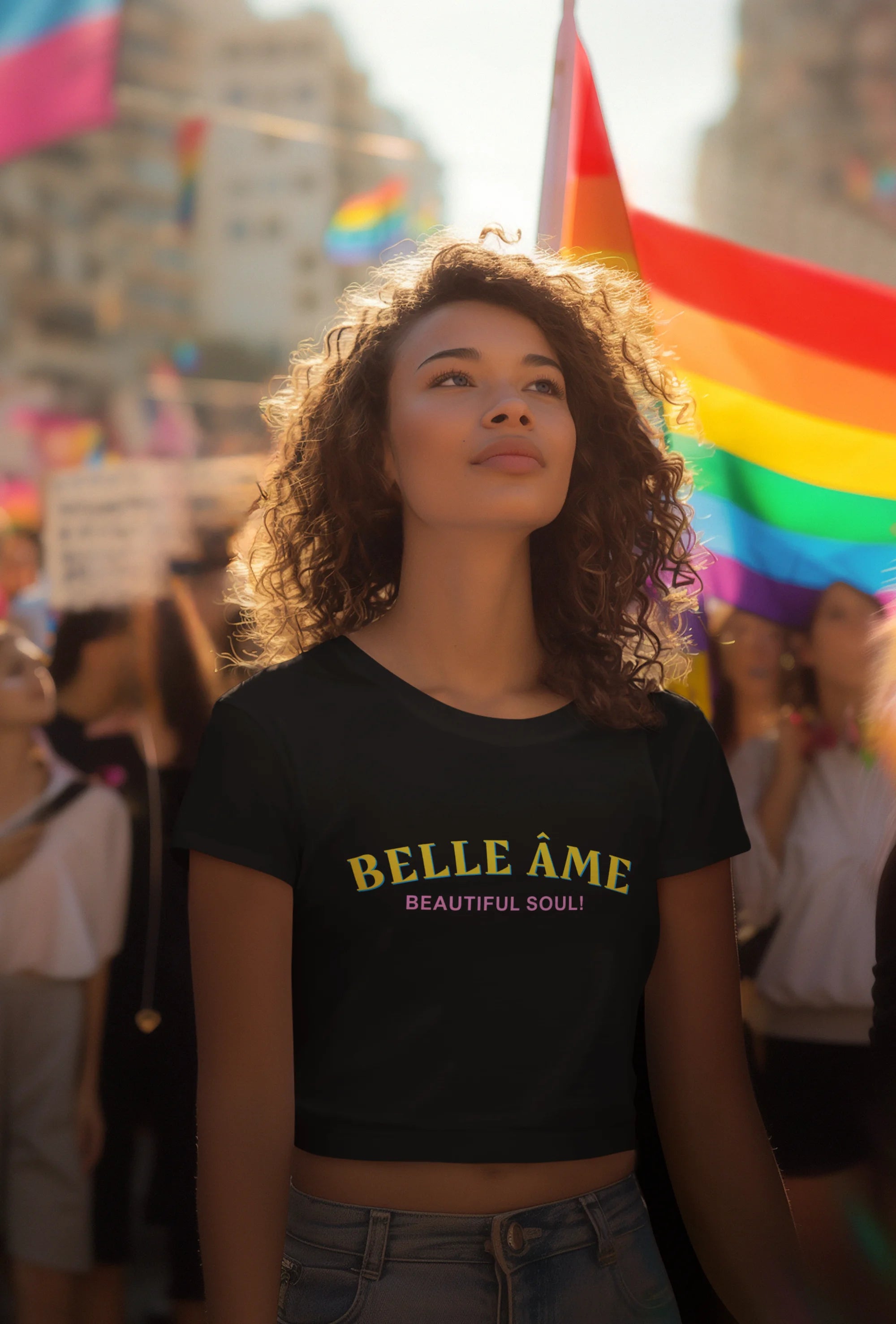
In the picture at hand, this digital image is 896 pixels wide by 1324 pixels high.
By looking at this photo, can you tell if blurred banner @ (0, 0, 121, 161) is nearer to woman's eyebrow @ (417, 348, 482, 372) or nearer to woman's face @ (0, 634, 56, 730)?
woman's face @ (0, 634, 56, 730)

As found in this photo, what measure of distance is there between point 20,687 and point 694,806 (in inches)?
66.6

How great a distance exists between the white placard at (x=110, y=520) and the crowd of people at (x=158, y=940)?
0.45 m

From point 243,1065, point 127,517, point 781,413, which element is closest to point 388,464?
point 243,1065

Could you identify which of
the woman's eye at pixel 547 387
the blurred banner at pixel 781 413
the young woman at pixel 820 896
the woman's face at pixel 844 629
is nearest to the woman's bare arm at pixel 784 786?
the young woman at pixel 820 896

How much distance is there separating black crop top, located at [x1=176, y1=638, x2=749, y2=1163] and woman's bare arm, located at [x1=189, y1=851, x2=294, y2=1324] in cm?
3

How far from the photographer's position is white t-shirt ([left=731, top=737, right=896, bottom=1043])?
2.41 metres

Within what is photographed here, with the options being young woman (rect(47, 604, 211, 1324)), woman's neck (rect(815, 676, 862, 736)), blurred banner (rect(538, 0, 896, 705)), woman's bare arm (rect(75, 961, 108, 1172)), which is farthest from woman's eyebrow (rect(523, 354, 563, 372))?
woman's bare arm (rect(75, 961, 108, 1172))

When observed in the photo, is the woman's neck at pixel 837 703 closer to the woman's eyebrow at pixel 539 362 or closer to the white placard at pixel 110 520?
the woman's eyebrow at pixel 539 362

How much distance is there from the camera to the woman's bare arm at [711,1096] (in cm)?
136

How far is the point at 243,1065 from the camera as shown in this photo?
1255mm

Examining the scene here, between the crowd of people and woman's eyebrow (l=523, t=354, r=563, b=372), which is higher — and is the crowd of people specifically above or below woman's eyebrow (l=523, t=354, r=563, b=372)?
below

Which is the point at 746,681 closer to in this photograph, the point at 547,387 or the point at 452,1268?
the point at 547,387

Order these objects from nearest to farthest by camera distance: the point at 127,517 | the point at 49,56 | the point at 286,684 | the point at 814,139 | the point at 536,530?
the point at 286,684, the point at 536,530, the point at 49,56, the point at 127,517, the point at 814,139

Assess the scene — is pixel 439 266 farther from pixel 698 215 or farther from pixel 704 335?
pixel 698 215
